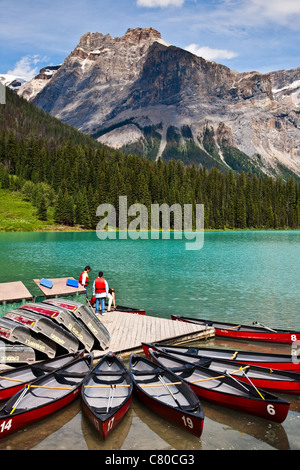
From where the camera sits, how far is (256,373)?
14.4 m

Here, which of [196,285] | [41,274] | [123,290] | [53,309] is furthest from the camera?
[41,274]

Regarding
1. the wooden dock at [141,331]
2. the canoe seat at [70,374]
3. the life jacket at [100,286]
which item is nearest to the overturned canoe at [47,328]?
the wooden dock at [141,331]

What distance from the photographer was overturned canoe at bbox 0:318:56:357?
1553cm

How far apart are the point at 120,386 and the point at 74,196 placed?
147794 mm

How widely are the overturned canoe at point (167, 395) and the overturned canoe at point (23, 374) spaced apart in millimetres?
3183

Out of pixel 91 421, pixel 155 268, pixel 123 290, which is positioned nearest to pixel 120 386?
pixel 91 421

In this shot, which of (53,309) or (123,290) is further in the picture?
(123,290)

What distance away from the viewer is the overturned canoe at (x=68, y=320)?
16.7m

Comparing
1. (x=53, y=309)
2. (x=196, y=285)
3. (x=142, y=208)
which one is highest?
(x=142, y=208)

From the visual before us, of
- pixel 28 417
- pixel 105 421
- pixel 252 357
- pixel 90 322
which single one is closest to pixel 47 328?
pixel 90 322

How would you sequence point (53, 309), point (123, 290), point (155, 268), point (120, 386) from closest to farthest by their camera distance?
point (120, 386)
point (53, 309)
point (123, 290)
point (155, 268)

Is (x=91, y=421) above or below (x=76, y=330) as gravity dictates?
below

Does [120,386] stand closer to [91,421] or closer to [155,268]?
[91,421]

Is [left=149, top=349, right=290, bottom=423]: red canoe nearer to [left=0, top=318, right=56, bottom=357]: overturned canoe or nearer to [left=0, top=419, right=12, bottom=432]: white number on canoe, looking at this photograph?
[left=0, top=318, right=56, bottom=357]: overturned canoe
